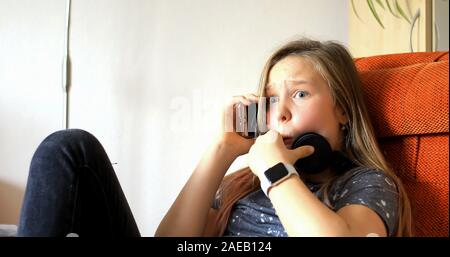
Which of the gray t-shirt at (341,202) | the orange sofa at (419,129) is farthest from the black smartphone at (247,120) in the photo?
the orange sofa at (419,129)

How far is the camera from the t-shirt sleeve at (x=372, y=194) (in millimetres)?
662

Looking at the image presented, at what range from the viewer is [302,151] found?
2.45 feet

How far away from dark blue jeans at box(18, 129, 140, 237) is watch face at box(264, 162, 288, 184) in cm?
26

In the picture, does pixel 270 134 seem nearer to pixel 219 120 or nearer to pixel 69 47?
pixel 219 120

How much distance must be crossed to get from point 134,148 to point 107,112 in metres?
0.10

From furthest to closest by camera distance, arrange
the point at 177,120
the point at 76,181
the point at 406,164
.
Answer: the point at 177,120 → the point at 406,164 → the point at 76,181

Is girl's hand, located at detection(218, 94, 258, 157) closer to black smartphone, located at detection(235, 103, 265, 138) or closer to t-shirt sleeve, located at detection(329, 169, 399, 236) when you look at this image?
black smartphone, located at detection(235, 103, 265, 138)

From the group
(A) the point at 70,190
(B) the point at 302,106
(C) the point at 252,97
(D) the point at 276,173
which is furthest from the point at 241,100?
(A) the point at 70,190

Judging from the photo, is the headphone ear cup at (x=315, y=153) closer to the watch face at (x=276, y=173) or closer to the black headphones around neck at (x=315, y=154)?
the black headphones around neck at (x=315, y=154)

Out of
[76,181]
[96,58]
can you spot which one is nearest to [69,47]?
[96,58]

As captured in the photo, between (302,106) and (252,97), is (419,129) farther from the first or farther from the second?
(252,97)

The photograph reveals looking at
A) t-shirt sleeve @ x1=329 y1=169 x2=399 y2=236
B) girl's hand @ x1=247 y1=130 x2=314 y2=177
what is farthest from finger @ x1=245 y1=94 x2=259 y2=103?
t-shirt sleeve @ x1=329 y1=169 x2=399 y2=236

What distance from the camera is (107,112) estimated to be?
0.90 meters

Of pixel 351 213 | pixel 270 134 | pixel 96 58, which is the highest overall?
pixel 96 58
